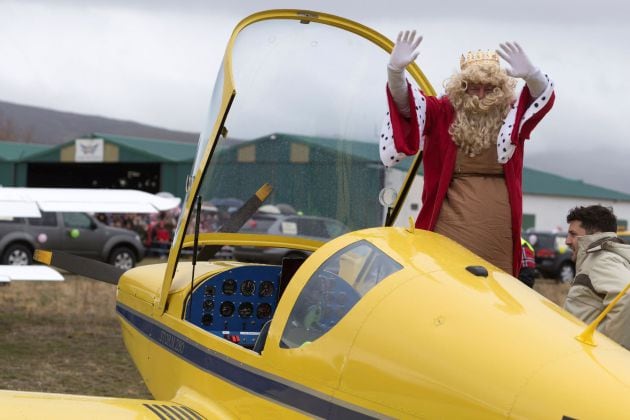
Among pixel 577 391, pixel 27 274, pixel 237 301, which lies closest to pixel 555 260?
pixel 27 274

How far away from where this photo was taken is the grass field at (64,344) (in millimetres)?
8227

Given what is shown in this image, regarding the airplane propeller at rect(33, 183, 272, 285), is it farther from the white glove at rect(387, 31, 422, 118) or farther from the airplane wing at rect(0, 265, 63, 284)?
the airplane wing at rect(0, 265, 63, 284)

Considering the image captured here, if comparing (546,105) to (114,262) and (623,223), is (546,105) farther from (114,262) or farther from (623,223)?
(623,223)

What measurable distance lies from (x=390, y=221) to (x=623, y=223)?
5387 cm

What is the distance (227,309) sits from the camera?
18.4ft

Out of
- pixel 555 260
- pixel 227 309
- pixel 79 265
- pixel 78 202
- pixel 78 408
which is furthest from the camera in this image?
pixel 555 260

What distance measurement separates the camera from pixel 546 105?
415cm

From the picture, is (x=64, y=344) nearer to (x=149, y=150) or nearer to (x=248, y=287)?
(x=248, y=287)

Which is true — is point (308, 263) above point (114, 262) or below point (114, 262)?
above

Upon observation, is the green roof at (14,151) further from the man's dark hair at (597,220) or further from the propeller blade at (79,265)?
the man's dark hair at (597,220)

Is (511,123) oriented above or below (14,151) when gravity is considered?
below

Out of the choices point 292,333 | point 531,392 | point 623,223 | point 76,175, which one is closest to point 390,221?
point 292,333

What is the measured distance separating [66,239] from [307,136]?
58.9 ft

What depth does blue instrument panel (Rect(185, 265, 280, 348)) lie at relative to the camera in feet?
17.7
